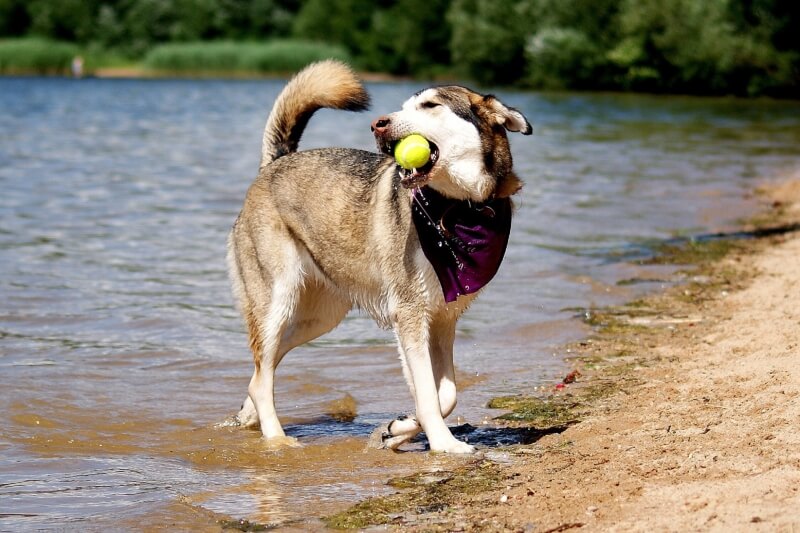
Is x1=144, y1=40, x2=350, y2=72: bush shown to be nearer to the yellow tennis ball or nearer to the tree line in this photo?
the tree line

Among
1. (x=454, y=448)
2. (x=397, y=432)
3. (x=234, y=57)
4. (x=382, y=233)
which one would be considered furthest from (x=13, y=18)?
(x=454, y=448)

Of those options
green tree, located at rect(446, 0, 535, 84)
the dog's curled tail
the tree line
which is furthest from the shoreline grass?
the dog's curled tail

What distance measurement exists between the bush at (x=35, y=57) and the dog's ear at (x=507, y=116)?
6134 centimetres

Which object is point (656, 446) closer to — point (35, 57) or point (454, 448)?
point (454, 448)

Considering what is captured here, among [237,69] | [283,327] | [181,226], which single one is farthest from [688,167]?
[237,69]

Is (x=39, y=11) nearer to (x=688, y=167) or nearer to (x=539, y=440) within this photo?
(x=688, y=167)

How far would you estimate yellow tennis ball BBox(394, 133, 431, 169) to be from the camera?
200 inches

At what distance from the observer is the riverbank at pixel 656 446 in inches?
158

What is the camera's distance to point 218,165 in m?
20.4

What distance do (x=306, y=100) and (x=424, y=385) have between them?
1989 mm

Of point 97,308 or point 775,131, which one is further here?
point 775,131

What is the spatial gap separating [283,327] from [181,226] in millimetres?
7509

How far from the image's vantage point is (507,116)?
5.36m

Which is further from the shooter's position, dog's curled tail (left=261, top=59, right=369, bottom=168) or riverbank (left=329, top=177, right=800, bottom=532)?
dog's curled tail (left=261, top=59, right=369, bottom=168)
